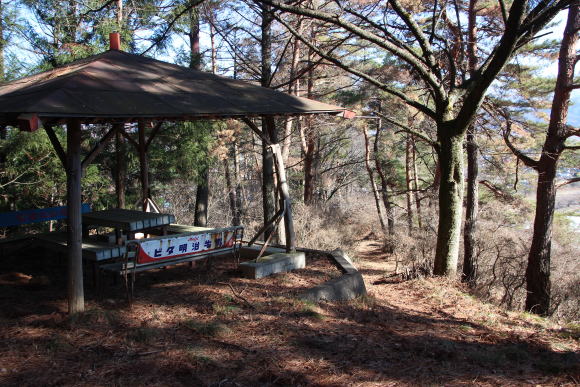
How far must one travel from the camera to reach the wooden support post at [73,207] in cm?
476

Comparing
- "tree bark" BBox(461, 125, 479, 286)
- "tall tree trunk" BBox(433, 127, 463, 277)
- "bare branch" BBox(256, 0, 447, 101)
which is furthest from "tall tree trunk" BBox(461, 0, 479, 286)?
"bare branch" BBox(256, 0, 447, 101)

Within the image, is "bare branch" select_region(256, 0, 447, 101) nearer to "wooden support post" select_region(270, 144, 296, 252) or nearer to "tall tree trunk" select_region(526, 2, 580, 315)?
"wooden support post" select_region(270, 144, 296, 252)

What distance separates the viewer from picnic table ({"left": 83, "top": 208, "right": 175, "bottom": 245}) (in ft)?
20.9

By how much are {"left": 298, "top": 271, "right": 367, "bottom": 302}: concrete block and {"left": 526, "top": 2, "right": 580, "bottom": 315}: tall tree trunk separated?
566cm

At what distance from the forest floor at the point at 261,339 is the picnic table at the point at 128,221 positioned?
0.82 meters

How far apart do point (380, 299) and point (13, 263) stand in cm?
604

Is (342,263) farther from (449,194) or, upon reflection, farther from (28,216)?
(28,216)

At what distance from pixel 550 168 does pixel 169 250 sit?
9.10 meters

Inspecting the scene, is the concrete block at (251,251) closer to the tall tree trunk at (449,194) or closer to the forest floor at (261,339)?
the forest floor at (261,339)

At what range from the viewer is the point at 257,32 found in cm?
1230

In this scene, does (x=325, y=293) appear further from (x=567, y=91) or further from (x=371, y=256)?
(x=371, y=256)

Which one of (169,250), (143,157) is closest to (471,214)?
(143,157)

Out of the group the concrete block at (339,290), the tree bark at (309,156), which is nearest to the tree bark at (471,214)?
the concrete block at (339,290)

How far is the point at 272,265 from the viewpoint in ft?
22.4
